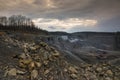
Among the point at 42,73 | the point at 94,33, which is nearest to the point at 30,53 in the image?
the point at 42,73

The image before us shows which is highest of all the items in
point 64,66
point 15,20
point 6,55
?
point 15,20

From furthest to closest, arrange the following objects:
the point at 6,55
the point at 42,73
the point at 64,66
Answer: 1. the point at 64,66
2. the point at 6,55
3. the point at 42,73

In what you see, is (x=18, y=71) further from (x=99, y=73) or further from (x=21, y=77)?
(x=99, y=73)

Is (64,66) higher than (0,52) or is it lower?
lower

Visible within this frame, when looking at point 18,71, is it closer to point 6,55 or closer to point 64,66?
point 6,55

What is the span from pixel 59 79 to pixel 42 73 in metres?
0.85

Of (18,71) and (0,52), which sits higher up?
(0,52)

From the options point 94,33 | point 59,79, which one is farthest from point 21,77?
point 94,33

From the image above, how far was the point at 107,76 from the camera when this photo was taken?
35.0 ft

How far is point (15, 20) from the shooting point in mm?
57875

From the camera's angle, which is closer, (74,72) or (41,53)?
(74,72)

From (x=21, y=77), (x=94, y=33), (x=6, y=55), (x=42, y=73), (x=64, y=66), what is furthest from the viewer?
(x=94, y=33)

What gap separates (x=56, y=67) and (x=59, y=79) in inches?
38.8

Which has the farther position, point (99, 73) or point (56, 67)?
point (99, 73)
